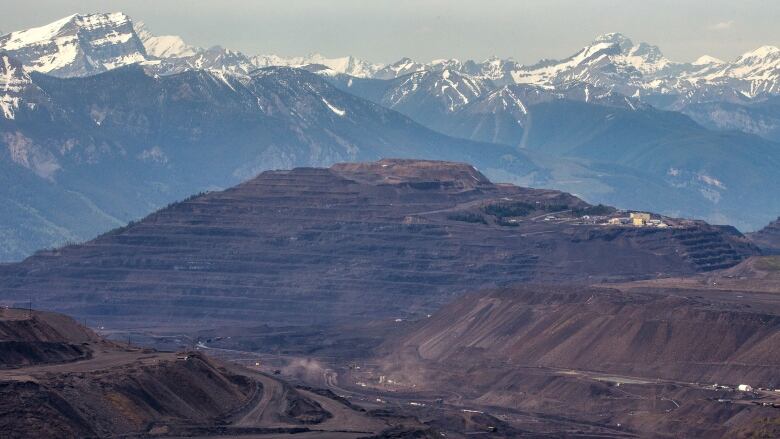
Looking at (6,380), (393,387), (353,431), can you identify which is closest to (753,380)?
(393,387)

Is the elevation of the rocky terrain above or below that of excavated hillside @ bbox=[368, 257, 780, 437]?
above

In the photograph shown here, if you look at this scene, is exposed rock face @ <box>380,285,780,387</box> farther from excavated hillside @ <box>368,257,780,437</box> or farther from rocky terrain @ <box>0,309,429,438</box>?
rocky terrain @ <box>0,309,429,438</box>

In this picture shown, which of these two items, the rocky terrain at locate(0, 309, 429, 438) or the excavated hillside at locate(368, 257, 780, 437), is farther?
the excavated hillside at locate(368, 257, 780, 437)

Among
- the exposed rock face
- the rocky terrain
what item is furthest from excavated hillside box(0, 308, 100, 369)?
the exposed rock face

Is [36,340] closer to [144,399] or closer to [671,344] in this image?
[144,399]

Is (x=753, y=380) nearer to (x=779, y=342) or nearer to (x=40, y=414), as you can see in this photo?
(x=779, y=342)

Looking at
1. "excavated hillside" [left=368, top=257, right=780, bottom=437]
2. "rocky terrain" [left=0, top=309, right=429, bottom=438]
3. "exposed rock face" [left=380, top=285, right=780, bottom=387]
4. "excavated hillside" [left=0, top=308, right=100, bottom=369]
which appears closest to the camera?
"rocky terrain" [left=0, top=309, right=429, bottom=438]

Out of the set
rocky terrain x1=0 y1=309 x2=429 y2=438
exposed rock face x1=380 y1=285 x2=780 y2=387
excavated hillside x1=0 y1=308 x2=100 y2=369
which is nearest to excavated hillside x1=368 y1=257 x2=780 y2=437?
exposed rock face x1=380 y1=285 x2=780 y2=387

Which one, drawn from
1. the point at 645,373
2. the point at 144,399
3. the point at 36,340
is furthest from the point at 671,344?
the point at 144,399

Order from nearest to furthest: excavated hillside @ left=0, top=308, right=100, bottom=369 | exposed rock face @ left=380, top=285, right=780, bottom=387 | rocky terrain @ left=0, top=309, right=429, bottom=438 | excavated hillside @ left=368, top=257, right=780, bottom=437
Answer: rocky terrain @ left=0, top=309, right=429, bottom=438 → excavated hillside @ left=0, top=308, right=100, bottom=369 → excavated hillside @ left=368, top=257, right=780, bottom=437 → exposed rock face @ left=380, top=285, right=780, bottom=387

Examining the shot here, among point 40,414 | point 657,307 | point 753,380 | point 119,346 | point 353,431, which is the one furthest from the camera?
point 657,307

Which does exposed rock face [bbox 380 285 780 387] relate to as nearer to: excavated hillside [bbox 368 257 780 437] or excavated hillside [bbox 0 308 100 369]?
excavated hillside [bbox 368 257 780 437]
